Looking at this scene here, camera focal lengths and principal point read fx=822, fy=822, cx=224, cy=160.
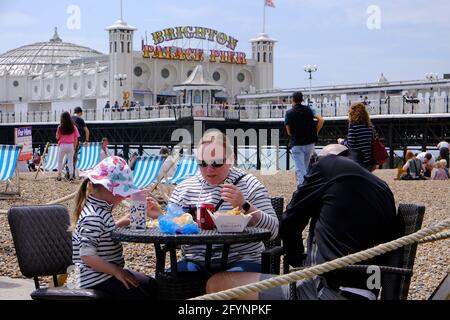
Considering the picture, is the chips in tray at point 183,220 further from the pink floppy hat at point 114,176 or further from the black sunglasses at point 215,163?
the black sunglasses at point 215,163

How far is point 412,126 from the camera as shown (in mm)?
35781

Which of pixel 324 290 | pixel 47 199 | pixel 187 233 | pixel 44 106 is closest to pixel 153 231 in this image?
pixel 187 233

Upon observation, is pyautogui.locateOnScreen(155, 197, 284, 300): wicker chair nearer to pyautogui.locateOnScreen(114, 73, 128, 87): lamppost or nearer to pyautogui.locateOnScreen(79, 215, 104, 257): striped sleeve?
pyautogui.locateOnScreen(79, 215, 104, 257): striped sleeve

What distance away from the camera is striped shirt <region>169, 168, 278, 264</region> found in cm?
396

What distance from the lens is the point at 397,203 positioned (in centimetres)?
1152

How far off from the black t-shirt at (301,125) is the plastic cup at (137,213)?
6554 millimetres

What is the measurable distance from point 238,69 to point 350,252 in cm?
6837

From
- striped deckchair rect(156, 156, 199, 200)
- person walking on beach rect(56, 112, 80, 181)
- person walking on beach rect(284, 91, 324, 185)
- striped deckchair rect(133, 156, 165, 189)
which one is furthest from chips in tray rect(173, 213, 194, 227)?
person walking on beach rect(56, 112, 80, 181)

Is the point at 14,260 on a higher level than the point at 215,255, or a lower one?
lower

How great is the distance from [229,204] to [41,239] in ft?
3.14

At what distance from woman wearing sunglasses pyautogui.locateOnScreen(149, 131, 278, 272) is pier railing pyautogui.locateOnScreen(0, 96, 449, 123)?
29.1 meters

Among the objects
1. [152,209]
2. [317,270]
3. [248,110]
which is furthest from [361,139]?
[248,110]

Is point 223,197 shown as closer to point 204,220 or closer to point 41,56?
point 204,220

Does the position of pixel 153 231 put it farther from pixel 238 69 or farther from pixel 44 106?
pixel 44 106
